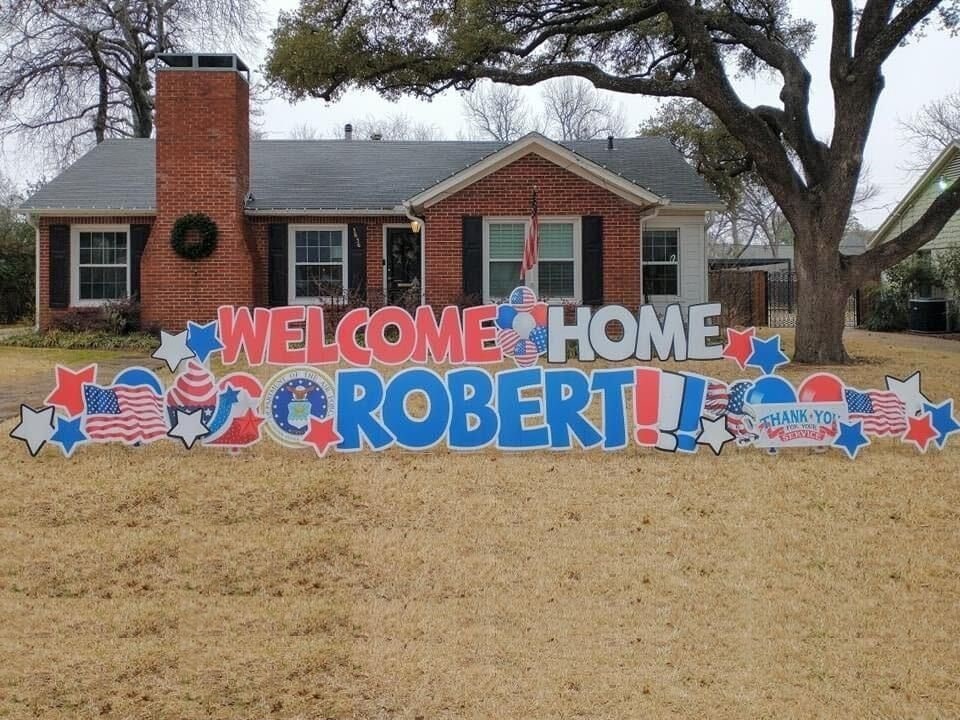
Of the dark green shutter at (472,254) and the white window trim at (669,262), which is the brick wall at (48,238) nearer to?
the dark green shutter at (472,254)

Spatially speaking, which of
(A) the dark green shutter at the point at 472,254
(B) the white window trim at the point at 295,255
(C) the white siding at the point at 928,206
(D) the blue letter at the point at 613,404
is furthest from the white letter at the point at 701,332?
(C) the white siding at the point at 928,206

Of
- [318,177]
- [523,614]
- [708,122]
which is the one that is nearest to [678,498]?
[523,614]

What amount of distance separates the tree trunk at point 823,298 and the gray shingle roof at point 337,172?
4535 mm

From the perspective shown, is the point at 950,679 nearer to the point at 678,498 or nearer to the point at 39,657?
the point at 678,498

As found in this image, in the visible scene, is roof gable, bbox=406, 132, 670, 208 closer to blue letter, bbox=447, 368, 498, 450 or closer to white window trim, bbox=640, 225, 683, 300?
white window trim, bbox=640, 225, 683, 300

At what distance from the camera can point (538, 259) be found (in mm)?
17188

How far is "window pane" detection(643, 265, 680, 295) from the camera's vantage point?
731 inches

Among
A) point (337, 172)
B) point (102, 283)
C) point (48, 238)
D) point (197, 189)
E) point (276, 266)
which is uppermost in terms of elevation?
point (337, 172)

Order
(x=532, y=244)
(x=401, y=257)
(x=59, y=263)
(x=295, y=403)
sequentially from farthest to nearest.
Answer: (x=401, y=257) → (x=59, y=263) → (x=532, y=244) → (x=295, y=403)

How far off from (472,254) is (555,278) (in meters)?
1.57

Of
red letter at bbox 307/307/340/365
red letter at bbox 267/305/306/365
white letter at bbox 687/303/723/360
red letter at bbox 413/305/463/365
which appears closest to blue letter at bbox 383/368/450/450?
red letter at bbox 413/305/463/365

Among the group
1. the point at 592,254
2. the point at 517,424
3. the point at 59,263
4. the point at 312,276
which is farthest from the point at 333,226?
the point at 517,424

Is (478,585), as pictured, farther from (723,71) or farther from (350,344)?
(723,71)

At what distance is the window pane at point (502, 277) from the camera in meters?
17.2
